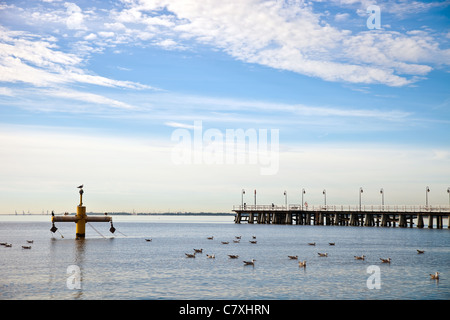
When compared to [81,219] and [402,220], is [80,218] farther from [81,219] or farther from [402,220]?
[402,220]

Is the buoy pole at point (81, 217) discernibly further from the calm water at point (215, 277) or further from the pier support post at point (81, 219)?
the calm water at point (215, 277)

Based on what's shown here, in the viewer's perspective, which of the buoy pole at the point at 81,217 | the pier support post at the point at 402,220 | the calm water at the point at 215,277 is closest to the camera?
the calm water at the point at 215,277

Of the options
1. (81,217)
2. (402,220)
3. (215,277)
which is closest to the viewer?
(215,277)

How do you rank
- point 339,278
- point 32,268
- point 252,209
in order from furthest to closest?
point 252,209, point 32,268, point 339,278

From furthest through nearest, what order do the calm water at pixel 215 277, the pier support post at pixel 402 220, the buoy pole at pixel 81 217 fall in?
the pier support post at pixel 402 220, the buoy pole at pixel 81 217, the calm water at pixel 215 277

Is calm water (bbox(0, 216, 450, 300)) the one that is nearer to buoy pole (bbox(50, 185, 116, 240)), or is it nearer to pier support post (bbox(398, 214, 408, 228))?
buoy pole (bbox(50, 185, 116, 240))

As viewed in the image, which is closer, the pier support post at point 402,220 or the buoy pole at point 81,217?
the buoy pole at point 81,217

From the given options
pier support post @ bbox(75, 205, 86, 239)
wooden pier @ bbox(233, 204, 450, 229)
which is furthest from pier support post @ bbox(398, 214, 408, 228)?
pier support post @ bbox(75, 205, 86, 239)

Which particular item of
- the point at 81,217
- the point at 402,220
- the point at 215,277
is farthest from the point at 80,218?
the point at 402,220

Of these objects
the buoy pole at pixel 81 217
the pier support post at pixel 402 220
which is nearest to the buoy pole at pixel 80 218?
the buoy pole at pixel 81 217
